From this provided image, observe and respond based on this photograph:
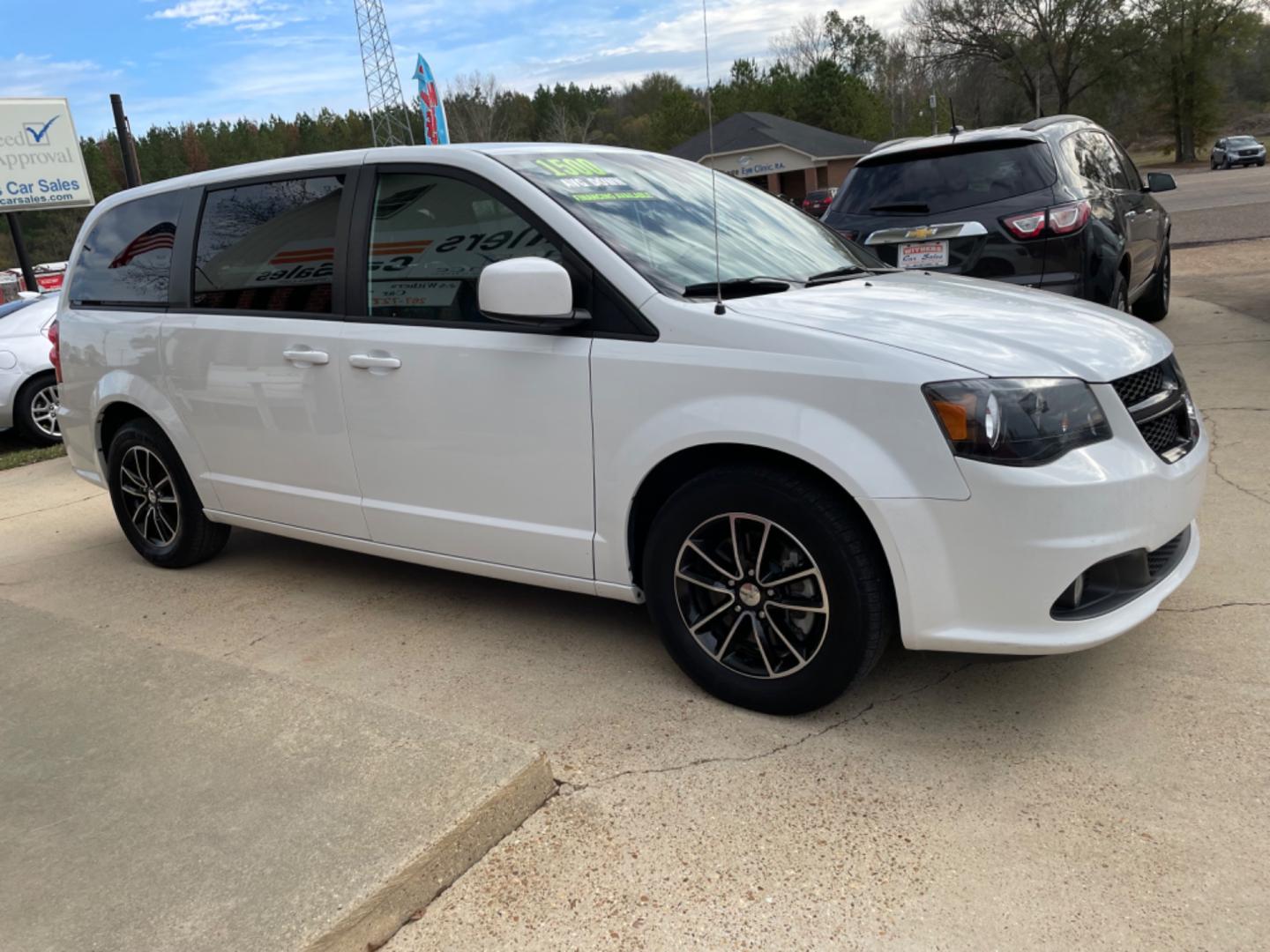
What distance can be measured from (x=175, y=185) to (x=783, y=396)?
328cm

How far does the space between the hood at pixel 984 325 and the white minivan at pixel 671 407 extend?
0.6 inches

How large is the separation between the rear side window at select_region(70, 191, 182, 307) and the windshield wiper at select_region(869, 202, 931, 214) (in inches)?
158

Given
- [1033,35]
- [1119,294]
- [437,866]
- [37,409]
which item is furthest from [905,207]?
[1033,35]

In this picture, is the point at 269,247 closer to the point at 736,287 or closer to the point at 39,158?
the point at 736,287

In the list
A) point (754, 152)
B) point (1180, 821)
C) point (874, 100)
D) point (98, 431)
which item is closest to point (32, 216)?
point (754, 152)

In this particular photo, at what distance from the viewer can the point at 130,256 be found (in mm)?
4859

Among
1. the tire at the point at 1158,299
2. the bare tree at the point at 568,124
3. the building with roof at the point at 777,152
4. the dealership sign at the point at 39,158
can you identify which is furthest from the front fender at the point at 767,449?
the bare tree at the point at 568,124

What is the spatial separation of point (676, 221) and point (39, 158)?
20344 mm

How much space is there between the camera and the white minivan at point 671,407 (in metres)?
2.74

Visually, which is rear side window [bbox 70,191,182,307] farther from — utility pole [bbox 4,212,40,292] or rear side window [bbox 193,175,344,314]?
utility pole [bbox 4,212,40,292]

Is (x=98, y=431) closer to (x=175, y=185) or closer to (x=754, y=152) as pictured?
(x=175, y=185)

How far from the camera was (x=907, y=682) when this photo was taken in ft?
11.0

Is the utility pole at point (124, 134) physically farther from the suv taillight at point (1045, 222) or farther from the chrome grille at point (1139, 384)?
the chrome grille at point (1139, 384)

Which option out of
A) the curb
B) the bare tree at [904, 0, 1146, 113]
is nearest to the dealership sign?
the curb
